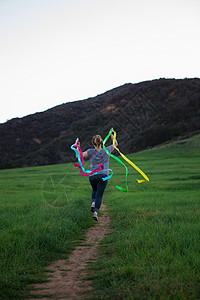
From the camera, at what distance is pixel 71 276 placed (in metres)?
5.00

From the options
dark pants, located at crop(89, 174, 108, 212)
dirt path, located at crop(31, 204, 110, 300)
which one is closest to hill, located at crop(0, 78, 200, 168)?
dark pants, located at crop(89, 174, 108, 212)

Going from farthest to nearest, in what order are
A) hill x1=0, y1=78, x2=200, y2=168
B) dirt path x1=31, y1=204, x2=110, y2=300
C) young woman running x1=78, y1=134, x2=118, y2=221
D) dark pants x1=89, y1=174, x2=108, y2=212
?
1. hill x1=0, y1=78, x2=200, y2=168
2. dark pants x1=89, y1=174, x2=108, y2=212
3. young woman running x1=78, y1=134, x2=118, y2=221
4. dirt path x1=31, y1=204, x2=110, y2=300

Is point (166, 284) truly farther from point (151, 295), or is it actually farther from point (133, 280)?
point (133, 280)

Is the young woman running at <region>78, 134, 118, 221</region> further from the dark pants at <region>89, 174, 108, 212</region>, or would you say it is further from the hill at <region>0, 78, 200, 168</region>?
the hill at <region>0, 78, 200, 168</region>

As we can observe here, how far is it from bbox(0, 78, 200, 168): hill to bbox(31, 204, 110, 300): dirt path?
64.2m

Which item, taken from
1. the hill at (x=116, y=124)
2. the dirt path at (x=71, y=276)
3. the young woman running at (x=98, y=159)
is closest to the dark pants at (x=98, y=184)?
the young woman running at (x=98, y=159)

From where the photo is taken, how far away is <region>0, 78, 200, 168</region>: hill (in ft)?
248

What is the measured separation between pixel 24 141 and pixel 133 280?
101 metres

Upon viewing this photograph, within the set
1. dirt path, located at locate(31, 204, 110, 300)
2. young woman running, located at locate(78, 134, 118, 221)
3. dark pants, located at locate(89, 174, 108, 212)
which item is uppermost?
young woman running, located at locate(78, 134, 118, 221)

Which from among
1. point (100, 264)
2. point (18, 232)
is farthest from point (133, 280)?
point (18, 232)

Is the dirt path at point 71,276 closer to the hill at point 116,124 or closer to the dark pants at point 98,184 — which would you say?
the dark pants at point 98,184

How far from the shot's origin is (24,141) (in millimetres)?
101625

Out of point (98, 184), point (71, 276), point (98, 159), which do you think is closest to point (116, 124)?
point (98, 184)

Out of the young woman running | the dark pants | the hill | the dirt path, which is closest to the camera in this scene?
the dirt path
